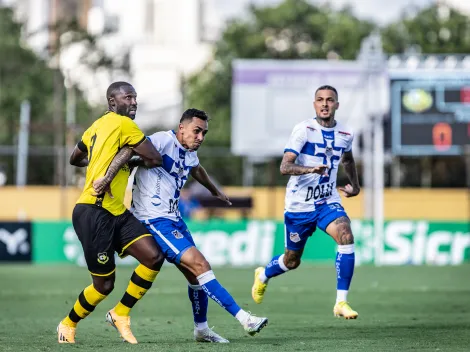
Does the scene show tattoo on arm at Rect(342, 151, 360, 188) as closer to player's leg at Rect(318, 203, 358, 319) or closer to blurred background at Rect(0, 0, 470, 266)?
player's leg at Rect(318, 203, 358, 319)

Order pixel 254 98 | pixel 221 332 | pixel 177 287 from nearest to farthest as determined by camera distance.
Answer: pixel 221 332 < pixel 177 287 < pixel 254 98

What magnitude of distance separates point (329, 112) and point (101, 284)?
10.7ft

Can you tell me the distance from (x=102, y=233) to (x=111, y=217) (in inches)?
6.4

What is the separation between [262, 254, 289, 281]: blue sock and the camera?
12000mm

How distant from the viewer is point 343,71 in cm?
3419

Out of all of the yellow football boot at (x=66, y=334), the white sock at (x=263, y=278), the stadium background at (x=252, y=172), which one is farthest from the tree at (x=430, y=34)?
the yellow football boot at (x=66, y=334)

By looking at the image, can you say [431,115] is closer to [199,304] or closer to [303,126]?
[303,126]

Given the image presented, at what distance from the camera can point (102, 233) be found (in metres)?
9.09

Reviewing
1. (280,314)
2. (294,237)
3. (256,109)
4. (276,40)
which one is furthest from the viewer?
(276,40)

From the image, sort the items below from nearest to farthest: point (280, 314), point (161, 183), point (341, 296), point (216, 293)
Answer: point (216, 293)
point (161, 183)
point (341, 296)
point (280, 314)

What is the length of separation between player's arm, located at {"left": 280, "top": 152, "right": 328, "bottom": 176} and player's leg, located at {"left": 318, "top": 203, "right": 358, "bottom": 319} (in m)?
0.70

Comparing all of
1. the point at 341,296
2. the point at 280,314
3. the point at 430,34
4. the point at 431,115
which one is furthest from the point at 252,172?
the point at 341,296

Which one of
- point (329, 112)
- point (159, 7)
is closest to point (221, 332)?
point (329, 112)

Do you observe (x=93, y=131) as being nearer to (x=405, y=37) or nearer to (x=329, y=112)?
(x=329, y=112)
